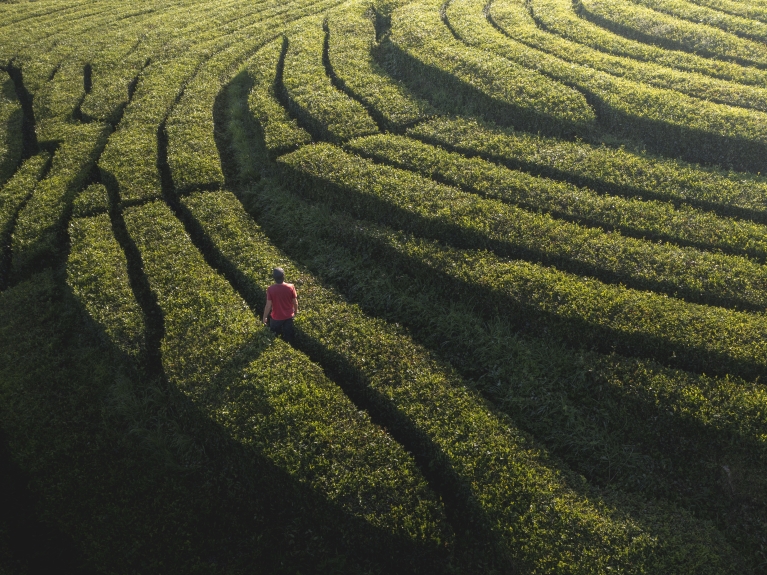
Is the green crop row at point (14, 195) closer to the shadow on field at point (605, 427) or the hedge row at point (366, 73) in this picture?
the shadow on field at point (605, 427)

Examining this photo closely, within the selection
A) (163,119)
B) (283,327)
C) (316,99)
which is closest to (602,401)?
(283,327)

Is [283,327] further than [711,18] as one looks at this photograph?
No

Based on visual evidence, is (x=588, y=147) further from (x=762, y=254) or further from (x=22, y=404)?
(x=22, y=404)

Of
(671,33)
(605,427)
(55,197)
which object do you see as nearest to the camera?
(605,427)

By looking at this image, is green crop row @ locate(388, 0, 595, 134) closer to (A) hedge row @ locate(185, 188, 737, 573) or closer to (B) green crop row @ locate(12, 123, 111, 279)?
(A) hedge row @ locate(185, 188, 737, 573)

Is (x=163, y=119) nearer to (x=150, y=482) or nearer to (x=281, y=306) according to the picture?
(x=281, y=306)

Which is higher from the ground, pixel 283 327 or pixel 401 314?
pixel 283 327

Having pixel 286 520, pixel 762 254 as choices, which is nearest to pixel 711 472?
pixel 762 254
